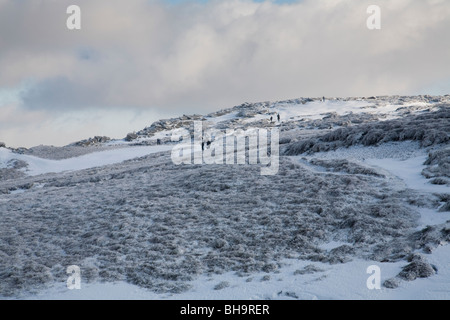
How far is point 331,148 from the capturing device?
30297 millimetres

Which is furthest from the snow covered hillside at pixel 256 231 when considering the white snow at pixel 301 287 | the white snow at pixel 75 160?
the white snow at pixel 75 160

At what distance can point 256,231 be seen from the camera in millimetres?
15547

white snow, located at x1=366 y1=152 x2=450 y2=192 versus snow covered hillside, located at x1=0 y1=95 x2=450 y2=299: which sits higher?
white snow, located at x1=366 y1=152 x2=450 y2=192

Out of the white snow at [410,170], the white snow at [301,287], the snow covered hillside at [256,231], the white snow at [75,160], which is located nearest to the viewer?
the white snow at [301,287]

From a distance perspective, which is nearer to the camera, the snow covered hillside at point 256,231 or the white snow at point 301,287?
the white snow at point 301,287

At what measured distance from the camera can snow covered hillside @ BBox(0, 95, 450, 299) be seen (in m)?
11.4

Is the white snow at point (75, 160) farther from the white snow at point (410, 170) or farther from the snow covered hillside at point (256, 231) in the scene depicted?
the white snow at point (410, 170)

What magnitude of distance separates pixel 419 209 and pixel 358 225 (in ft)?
9.05

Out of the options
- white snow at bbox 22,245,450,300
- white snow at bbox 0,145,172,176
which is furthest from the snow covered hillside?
white snow at bbox 0,145,172,176

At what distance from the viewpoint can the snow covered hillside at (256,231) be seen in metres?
11.4

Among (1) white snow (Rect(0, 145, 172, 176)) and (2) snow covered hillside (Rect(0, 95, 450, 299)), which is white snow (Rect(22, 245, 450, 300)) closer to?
(2) snow covered hillside (Rect(0, 95, 450, 299))

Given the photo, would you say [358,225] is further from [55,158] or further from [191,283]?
[55,158]
